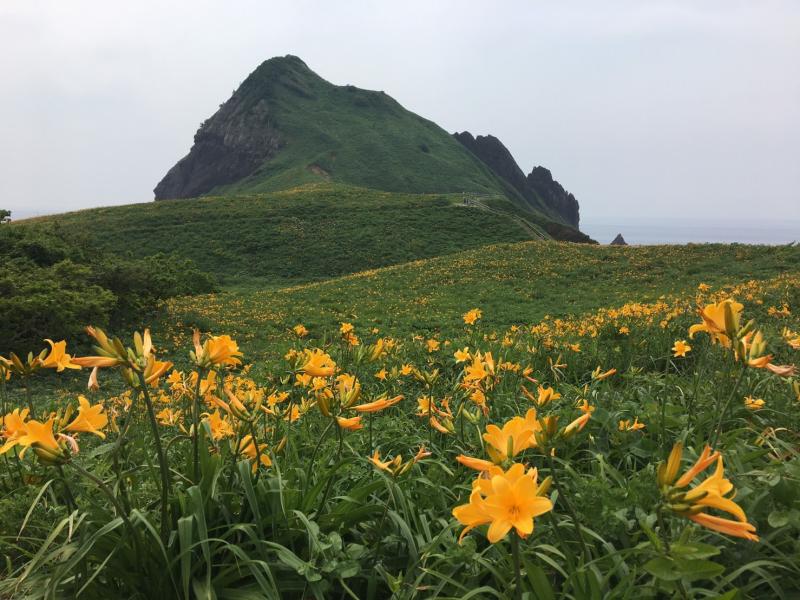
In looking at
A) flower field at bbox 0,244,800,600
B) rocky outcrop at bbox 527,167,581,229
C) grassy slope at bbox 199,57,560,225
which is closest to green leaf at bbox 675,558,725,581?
flower field at bbox 0,244,800,600

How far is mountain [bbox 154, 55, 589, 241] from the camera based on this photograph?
2205 inches

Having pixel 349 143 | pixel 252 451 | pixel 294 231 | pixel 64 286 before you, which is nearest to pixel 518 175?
pixel 349 143

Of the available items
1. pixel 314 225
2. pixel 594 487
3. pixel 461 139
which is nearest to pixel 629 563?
pixel 594 487

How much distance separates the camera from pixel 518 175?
8506cm

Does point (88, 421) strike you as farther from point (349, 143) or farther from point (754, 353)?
point (349, 143)

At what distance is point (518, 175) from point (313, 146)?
132 ft

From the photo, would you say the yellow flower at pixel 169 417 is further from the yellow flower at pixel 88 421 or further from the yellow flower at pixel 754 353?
the yellow flower at pixel 754 353

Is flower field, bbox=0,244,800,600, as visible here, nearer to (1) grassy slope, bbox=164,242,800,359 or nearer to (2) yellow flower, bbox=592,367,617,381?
→ (2) yellow flower, bbox=592,367,617,381

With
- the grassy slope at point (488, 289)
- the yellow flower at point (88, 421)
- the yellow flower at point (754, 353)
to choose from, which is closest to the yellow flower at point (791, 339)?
the yellow flower at point (754, 353)

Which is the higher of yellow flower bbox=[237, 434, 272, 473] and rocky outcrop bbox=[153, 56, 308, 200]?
rocky outcrop bbox=[153, 56, 308, 200]

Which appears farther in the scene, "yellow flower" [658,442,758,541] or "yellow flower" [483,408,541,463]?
"yellow flower" [483,408,541,463]

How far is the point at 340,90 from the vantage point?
243 feet

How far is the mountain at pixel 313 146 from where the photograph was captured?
5600cm

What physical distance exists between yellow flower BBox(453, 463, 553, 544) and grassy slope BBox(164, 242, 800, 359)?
347 inches
